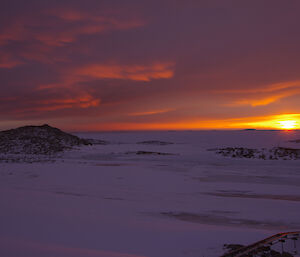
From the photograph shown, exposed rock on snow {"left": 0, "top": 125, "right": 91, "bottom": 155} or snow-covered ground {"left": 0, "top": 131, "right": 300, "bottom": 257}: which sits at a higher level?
exposed rock on snow {"left": 0, "top": 125, "right": 91, "bottom": 155}

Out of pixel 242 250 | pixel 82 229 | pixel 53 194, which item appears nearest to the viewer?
pixel 242 250

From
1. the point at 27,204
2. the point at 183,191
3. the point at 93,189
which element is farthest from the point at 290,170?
the point at 27,204

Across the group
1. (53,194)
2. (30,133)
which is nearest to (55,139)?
(30,133)

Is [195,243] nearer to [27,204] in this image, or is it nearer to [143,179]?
[27,204]

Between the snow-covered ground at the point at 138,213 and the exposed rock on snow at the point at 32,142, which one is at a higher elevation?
the exposed rock on snow at the point at 32,142

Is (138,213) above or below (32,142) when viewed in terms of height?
below

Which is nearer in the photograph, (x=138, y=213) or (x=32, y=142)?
(x=138, y=213)

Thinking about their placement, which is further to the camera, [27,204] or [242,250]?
[27,204]

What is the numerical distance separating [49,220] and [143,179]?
6.98 meters

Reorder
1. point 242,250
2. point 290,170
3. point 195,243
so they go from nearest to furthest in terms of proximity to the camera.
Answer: point 242,250
point 195,243
point 290,170

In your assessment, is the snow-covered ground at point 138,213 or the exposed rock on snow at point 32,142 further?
the exposed rock on snow at point 32,142

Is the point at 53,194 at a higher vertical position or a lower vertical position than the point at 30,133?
lower

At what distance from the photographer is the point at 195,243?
5.84 meters

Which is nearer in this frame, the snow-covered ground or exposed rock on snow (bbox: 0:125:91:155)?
the snow-covered ground
